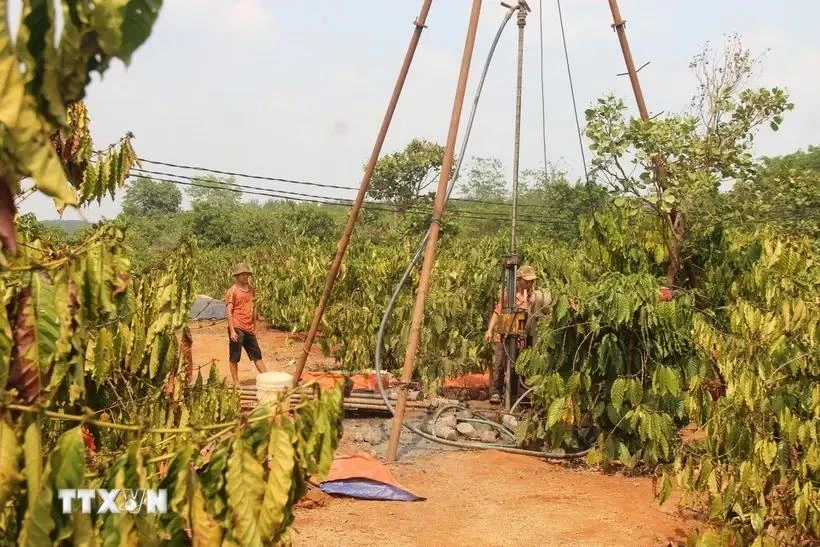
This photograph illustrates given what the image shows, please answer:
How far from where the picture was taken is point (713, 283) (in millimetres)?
6418

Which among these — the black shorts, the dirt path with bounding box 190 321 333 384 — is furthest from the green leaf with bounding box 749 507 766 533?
the dirt path with bounding box 190 321 333 384

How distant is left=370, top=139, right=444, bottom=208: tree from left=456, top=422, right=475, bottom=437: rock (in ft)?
73.2

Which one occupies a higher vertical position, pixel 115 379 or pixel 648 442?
pixel 115 379

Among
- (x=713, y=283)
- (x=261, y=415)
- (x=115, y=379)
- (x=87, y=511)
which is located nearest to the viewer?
(x=87, y=511)

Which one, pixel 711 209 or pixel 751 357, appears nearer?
pixel 751 357

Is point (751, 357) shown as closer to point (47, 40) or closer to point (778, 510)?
point (778, 510)

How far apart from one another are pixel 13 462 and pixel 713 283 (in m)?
6.16

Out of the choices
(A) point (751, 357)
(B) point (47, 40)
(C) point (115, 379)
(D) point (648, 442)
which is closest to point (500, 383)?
(D) point (648, 442)

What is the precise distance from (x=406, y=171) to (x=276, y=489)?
1128 inches

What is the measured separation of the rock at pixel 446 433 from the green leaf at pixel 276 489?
→ 5544 mm

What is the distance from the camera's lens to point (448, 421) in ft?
23.3

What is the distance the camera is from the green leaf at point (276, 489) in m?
1.41

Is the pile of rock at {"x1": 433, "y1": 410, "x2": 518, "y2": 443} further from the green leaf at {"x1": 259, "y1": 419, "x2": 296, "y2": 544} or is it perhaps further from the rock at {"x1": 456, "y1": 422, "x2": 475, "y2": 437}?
the green leaf at {"x1": 259, "y1": 419, "x2": 296, "y2": 544}

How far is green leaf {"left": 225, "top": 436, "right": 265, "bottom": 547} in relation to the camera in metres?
1.37
